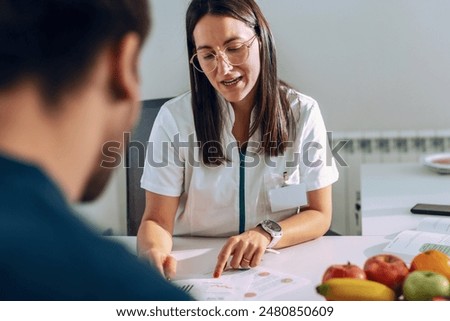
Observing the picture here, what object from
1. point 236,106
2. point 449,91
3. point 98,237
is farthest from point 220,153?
point 98,237

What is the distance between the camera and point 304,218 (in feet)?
4.44

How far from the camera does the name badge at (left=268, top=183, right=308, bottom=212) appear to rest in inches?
55.9

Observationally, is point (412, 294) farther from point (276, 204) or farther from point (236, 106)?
point (236, 106)

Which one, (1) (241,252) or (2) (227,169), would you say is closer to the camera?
(1) (241,252)

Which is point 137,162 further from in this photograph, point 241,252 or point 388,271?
point 388,271

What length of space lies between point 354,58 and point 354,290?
50 cm

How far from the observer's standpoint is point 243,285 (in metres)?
1.13

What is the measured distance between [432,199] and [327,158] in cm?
26

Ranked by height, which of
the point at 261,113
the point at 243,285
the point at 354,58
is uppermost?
the point at 354,58

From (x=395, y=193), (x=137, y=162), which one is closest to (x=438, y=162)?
(x=395, y=193)

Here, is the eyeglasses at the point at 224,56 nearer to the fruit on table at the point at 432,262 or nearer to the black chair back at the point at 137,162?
the black chair back at the point at 137,162

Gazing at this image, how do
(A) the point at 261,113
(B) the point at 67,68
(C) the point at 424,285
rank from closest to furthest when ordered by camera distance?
(B) the point at 67,68 → (C) the point at 424,285 → (A) the point at 261,113

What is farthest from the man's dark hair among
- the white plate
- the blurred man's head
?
the white plate

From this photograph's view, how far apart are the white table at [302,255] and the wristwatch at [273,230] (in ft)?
0.08
